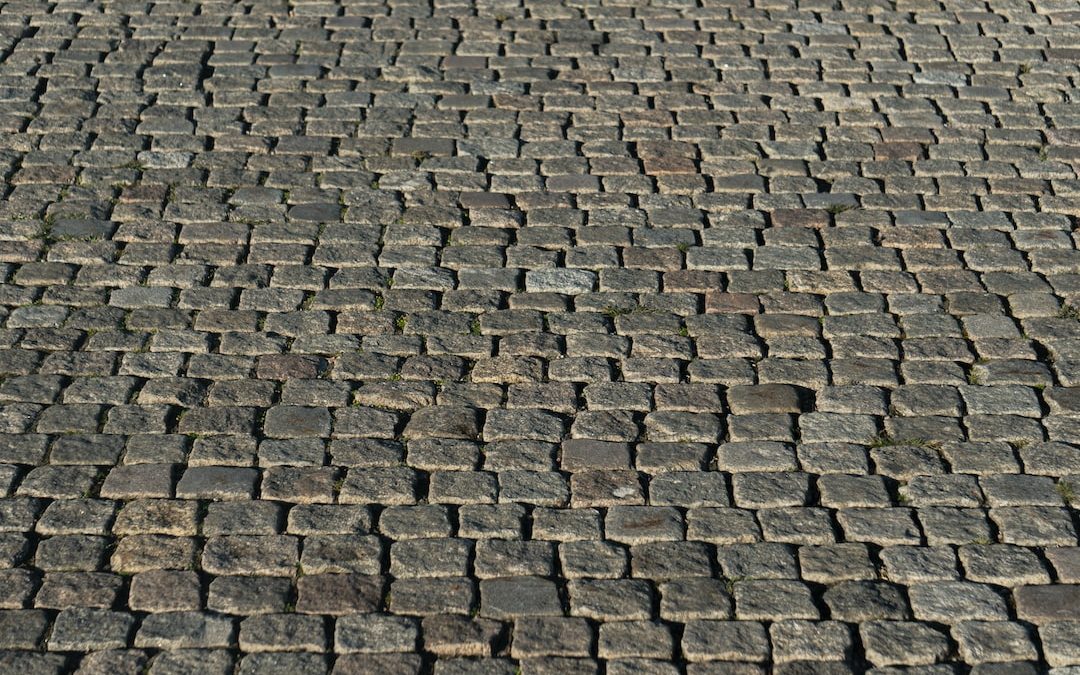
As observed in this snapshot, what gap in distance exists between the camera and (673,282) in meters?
6.13

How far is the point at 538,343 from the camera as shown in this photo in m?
5.67

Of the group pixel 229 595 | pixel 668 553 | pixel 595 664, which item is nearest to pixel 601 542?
pixel 668 553

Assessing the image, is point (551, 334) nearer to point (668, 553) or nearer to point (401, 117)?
point (668, 553)

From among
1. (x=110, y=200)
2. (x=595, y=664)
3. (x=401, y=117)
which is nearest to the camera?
(x=595, y=664)

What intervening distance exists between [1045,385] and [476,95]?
3.62 metres

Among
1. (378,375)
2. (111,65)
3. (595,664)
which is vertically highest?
(595,664)

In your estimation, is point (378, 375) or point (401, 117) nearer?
point (378, 375)

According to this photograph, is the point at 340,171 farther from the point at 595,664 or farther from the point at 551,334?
the point at 595,664

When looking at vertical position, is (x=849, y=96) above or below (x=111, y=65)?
above

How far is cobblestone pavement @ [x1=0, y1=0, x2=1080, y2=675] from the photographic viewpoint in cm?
435

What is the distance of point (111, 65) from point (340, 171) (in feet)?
6.37

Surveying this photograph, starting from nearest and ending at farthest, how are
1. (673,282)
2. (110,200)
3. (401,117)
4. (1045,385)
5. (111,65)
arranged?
(1045,385) < (673,282) < (110,200) < (401,117) < (111,65)

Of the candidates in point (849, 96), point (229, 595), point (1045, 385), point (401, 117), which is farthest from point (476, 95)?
point (229, 595)

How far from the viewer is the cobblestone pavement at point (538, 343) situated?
4352 mm
